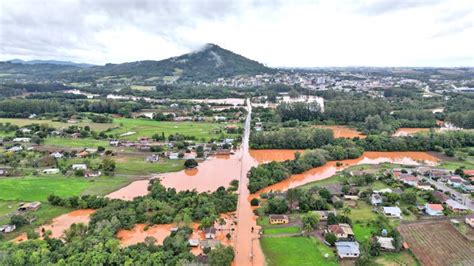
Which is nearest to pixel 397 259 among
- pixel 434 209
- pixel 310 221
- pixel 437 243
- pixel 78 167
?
pixel 437 243

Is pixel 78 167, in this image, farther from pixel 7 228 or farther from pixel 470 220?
pixel 470 220

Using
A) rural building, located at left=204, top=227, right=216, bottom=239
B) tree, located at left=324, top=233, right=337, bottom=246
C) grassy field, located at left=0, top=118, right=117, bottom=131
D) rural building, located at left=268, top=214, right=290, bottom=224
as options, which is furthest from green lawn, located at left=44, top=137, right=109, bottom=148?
tree, located at left=324, top=233, right=337, bottom=246

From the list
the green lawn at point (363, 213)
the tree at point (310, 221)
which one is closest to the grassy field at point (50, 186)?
→ the tree at point (310, 221)

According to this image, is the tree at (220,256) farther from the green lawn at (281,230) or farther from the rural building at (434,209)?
the rural building at (434,209)

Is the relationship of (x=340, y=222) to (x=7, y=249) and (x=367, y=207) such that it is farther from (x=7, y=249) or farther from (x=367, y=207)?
(x=7, y=249)

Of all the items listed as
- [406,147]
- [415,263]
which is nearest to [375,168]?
[406,147]
